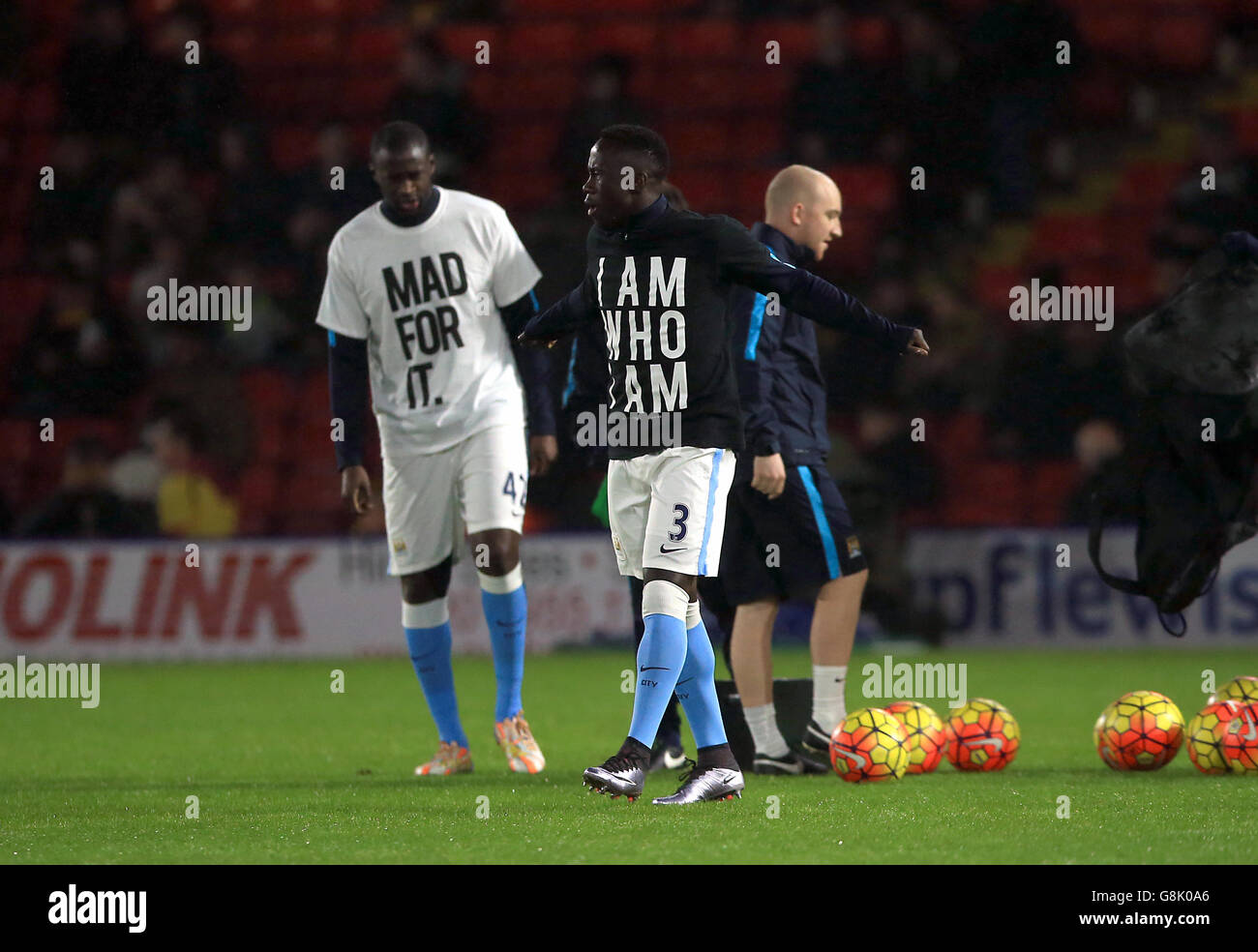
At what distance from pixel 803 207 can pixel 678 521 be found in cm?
177

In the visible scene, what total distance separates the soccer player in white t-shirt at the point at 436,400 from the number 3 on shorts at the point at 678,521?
147cm

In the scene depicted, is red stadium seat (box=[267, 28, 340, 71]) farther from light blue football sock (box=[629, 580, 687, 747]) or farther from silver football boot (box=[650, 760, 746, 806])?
silver football boot (box=[650, 760, 746, 806])

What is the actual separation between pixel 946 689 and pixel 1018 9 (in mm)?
7967

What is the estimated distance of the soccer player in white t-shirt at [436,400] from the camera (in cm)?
670

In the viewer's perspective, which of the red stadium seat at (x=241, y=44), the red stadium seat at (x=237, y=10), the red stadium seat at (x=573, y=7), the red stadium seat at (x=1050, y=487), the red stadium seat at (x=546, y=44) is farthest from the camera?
the red stadium seat at (x=237, y=10)

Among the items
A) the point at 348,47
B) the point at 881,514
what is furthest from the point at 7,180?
the point at 881,514

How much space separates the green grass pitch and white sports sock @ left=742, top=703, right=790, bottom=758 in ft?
0.70

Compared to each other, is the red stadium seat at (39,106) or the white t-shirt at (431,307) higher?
the red stadium seat at (39,106)

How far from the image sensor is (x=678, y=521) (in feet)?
17.6

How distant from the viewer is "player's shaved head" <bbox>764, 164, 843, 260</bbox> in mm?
6621

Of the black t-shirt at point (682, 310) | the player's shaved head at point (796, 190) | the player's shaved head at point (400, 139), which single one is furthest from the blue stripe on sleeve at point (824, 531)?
the player's shaved head at point (400, 139)

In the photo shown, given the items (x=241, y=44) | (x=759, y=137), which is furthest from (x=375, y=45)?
(x=759, y=137)

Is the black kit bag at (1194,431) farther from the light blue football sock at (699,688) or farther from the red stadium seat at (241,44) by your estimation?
the red stadium seat at (241,44)
